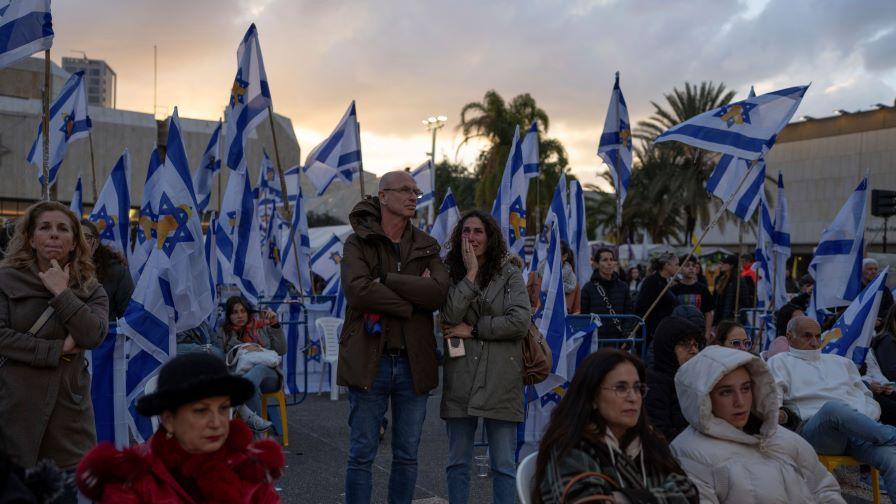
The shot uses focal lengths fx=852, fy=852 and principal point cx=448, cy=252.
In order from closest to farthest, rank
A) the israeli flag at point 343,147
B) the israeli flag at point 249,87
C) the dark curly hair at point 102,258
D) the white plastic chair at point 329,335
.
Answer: the dark curly hair at point 102,258 < the israeli flag at point 249,87 < the white plastic chair at point 329,335 < the israeli flag at point 343,147

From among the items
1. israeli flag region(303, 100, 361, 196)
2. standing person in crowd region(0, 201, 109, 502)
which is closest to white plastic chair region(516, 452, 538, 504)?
standing person in crowd region(0, 201, 109, 502)

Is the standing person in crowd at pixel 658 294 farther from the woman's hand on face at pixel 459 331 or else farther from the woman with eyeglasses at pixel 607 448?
the woman with eyeglasses at pixel 607 448

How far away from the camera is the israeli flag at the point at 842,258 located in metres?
8.58

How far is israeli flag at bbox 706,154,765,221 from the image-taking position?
9.43m

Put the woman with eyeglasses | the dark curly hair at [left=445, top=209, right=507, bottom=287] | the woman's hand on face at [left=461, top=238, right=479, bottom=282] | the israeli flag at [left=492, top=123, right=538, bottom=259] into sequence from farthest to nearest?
the israeli flag at [left=492, top=123, right=538, bottom=259] < the dark curly hair at [left=445, top=209, right=507, bottom=287] < the woman's hand on face at [left=461, top=238, right=479, bottom=282] < the woman with eyeglasses

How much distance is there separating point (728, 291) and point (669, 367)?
7.08 meters

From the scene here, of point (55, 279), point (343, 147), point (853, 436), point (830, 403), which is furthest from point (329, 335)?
point (55, 279)

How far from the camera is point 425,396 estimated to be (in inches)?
179

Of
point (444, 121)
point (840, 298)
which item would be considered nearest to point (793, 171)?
point (444, 121)

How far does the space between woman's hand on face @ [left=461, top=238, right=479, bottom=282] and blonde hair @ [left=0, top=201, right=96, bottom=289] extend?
192 cm

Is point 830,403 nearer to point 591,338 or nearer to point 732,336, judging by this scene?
point 732,336

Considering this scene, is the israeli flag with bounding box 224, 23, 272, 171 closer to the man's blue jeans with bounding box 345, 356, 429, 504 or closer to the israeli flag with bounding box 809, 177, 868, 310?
the man's blue jeans with bounding box 345, 356, 429, 504

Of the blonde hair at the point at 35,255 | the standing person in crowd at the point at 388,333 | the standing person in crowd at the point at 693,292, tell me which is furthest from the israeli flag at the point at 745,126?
the blonde hair at the point at 35,255

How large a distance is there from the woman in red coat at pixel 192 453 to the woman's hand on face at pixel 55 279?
1069mm
